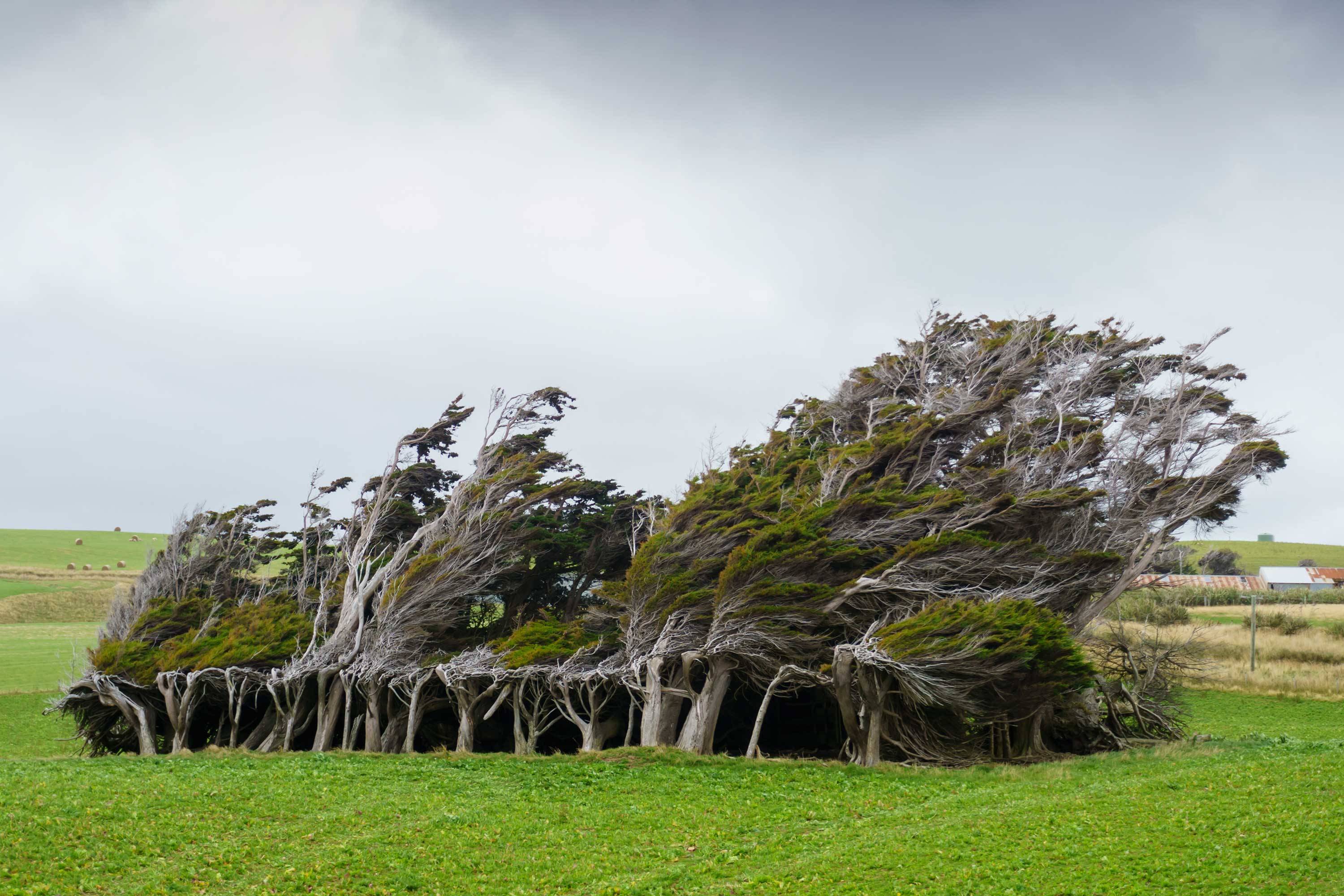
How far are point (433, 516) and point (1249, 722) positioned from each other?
30.2 m

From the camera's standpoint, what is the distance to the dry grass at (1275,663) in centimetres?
4016

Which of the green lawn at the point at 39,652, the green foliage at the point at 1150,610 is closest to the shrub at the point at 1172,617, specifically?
the green foliage at the point at 1150,610

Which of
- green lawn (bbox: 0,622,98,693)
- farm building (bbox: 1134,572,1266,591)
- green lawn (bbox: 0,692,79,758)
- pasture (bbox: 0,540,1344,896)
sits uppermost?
farm building (bbox: 1134,572,1266,591)

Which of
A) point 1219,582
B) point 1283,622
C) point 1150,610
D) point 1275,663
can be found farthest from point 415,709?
point 1219,582

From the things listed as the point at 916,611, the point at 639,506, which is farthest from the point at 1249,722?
the point at 639,506

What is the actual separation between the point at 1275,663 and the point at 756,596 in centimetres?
3358


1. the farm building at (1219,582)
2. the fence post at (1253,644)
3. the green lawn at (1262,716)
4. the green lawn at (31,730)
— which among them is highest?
the farm building at (1219,582)

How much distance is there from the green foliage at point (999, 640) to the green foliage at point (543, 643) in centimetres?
818

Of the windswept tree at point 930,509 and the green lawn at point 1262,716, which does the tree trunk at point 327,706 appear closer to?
the windswept tree at point 930,509

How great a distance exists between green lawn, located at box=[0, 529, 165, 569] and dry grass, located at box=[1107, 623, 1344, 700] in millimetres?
94236

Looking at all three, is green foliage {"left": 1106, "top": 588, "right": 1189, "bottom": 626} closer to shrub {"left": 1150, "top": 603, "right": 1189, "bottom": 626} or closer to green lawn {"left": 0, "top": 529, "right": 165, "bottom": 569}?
shrub {"left": 1150, "top": 603, "right": 1189, "bottom": 626}

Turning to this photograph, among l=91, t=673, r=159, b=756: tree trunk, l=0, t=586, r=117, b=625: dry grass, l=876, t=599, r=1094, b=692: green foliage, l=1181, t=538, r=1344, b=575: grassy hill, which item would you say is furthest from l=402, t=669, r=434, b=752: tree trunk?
l=1181, t=538, r=1344, b=575: grassy hill

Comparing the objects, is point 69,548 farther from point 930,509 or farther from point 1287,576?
point 1287,576

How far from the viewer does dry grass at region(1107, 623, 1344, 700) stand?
40156 millimetres
